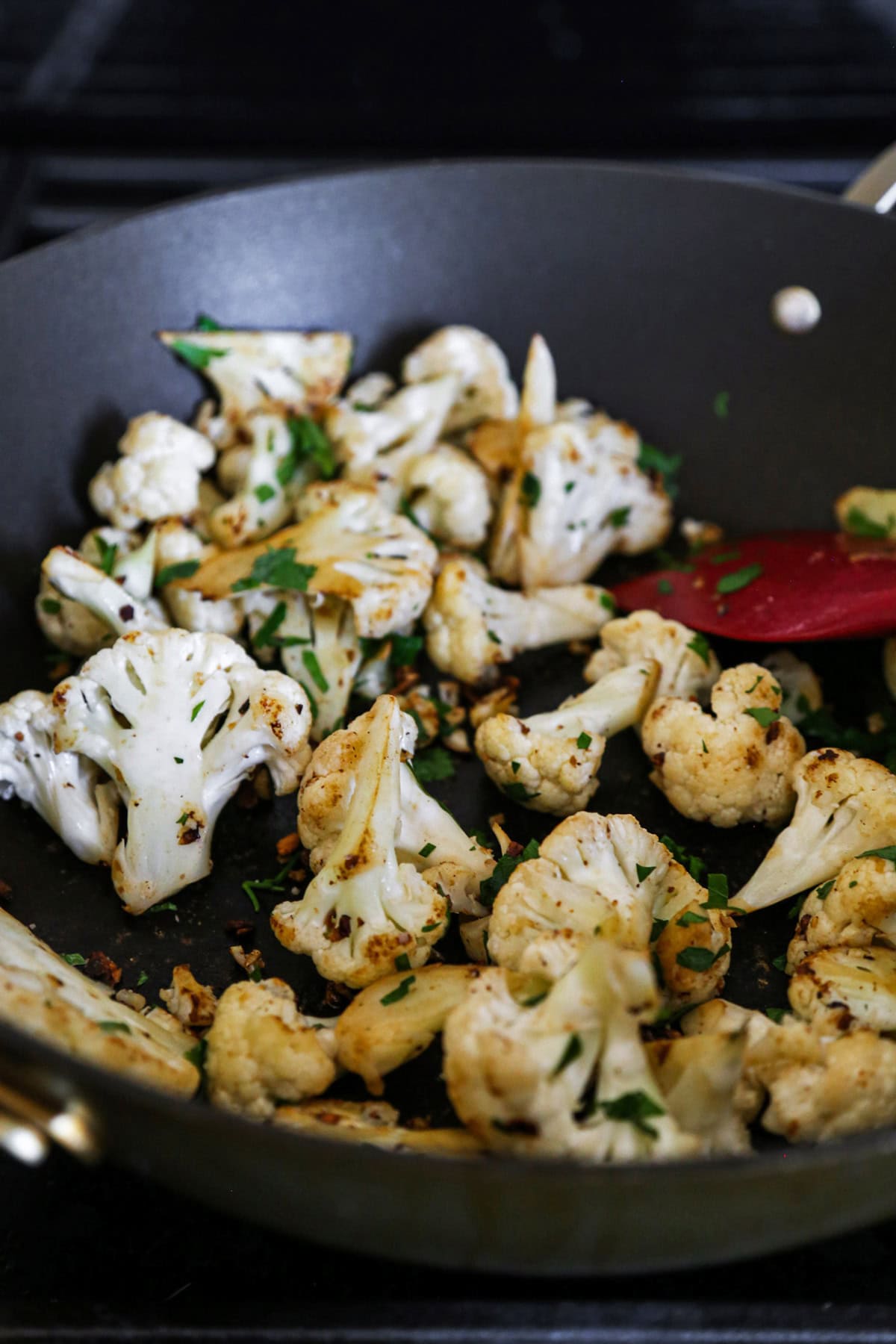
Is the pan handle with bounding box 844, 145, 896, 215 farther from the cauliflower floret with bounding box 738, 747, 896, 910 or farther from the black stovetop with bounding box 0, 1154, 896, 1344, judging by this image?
the black stovetop with bounding box 0, 1154, 896, 1344

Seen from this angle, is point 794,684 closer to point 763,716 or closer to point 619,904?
point 763,716

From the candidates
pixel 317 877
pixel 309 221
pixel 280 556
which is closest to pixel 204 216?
pixel 309 221

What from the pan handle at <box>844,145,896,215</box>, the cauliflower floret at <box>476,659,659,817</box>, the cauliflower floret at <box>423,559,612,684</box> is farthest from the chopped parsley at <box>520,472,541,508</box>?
the pan handle at <box>844,145,896,215</box>

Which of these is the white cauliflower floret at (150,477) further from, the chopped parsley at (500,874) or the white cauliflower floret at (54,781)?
the chopped parsley at (500,874)

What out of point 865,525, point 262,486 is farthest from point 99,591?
point 865,525

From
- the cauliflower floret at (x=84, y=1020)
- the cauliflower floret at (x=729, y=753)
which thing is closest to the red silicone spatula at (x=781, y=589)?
the cauliflower floret at (x=729, y=753)
